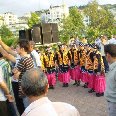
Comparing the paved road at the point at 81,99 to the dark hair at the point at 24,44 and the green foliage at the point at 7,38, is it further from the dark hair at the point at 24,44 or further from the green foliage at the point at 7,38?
the green foliage at the point at 7,38

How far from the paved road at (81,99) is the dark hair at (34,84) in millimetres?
5673

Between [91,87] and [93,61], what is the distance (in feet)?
2.93

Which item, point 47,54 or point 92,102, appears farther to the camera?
point 47,54

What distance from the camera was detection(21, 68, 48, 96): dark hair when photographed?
8.03 ft

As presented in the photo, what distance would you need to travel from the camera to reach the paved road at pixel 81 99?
27.2 ft

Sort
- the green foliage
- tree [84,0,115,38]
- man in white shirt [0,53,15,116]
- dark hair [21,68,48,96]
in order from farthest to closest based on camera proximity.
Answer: tree [84,0,115,38] → the green foliage → man in white shirt [0,53,15,116] → dark hair [21,68,48,96]

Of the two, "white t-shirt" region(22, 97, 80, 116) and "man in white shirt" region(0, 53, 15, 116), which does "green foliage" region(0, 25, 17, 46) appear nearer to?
"man in white shirt" region(0, 53, 15, 116)

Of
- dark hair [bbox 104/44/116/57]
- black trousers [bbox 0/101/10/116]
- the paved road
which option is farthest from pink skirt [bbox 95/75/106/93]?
dark hair [bbox 104/44/116/57]

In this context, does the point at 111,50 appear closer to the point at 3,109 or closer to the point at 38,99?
the point at 3,109

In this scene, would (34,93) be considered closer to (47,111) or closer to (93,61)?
(47,111)

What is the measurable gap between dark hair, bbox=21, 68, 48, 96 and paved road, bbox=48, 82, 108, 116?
5.67 m

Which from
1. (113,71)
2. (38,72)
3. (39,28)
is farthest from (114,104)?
(39,28)

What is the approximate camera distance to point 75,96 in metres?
10.2

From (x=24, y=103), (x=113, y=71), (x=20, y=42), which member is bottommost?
(x=24, y=103)
